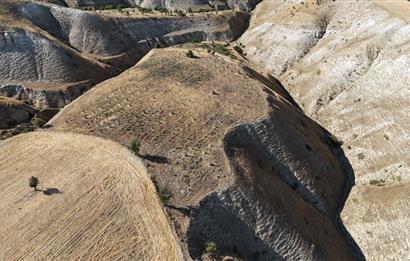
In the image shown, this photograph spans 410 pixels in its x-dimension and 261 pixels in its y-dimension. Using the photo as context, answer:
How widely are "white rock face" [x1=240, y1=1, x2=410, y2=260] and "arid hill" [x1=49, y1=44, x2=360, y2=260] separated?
9.39 feet

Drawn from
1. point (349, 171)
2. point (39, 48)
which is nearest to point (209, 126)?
point (349, 171)

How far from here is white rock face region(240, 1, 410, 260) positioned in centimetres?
4962

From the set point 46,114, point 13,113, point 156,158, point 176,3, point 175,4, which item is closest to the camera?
point 156,158

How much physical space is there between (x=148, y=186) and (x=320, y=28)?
186 feet

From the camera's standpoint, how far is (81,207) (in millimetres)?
40188

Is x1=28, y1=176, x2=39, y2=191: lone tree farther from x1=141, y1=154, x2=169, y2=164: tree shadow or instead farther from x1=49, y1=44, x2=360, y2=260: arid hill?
x1=141, y1=154, x2=169, y2=164: tree shadow

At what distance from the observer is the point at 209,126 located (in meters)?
50.5

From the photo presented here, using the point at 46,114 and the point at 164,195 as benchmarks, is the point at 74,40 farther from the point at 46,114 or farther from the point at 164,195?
the point at 164,195

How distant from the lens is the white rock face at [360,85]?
49.6m

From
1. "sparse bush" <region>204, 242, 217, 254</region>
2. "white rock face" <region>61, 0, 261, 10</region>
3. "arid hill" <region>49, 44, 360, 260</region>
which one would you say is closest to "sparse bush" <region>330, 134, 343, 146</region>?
"arid hill" <region>49, 44, 360, 260</region>

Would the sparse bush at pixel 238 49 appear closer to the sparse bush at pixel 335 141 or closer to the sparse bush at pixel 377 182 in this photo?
the sparse bush at pixel 335 141

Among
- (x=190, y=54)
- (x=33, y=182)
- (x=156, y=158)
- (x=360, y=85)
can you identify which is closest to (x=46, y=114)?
(x=190, y=54)

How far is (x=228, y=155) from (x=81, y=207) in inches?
609

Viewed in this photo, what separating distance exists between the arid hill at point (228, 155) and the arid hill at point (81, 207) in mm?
1744
